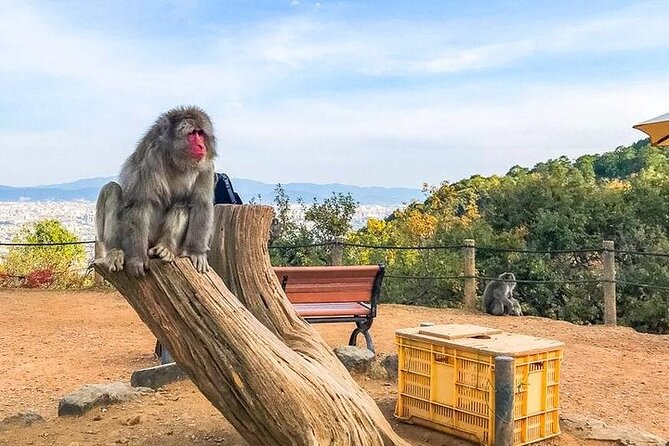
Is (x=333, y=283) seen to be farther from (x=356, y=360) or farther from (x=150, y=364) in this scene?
(x=150, y=364)

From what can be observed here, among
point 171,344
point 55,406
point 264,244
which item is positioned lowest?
point 55,406

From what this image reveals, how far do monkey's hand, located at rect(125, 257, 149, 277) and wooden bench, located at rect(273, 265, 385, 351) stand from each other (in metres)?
3.42

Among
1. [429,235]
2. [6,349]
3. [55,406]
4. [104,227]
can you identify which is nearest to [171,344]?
[104,227]

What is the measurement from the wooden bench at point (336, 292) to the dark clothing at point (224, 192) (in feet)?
6.92

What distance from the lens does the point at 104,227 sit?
4.36 m

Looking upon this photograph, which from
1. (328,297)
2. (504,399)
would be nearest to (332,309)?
(328,297)

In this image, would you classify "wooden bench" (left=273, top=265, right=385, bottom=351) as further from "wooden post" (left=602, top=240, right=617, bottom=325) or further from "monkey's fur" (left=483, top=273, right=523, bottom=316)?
"wooden post" (left=602, top=240, right=617, bottom=325)

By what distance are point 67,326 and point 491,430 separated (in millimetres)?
6725

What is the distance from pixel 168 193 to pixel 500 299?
8126 millimetres

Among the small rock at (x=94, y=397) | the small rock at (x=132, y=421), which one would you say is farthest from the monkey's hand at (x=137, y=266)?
the small rock at (x=94, y=397)

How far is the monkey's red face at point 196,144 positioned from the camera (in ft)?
13.9

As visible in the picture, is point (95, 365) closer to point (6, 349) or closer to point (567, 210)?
point (6, 349)

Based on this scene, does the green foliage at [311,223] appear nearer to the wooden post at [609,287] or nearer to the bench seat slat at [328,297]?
the wooden post at [609,287]

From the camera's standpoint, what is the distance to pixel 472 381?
4.81 metres
